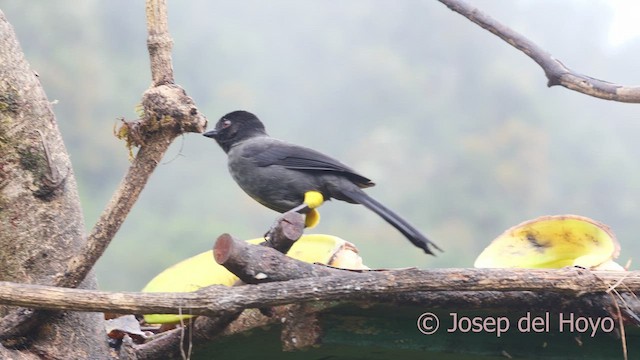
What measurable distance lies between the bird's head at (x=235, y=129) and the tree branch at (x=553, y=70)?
1215mm

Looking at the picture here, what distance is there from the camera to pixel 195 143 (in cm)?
736

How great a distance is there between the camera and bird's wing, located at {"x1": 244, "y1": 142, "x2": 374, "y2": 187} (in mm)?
3082

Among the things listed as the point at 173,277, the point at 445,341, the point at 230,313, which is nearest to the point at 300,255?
the point at 173,277

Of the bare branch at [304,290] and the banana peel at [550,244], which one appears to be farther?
the banana peel at [550,244]

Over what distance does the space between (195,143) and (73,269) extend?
18.0 feet

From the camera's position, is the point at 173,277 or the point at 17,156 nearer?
the point at 17,156

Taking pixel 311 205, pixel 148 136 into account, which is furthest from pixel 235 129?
pixel 148 136

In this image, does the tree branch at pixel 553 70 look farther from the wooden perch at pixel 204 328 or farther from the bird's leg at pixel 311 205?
the bird's leg at pixel 311 205

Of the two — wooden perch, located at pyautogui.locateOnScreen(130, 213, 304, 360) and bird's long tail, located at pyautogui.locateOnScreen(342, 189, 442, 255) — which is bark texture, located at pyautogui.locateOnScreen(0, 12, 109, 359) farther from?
bird's long tail, located at pyautogui.locateOnScreen(342, 189, 442, 255)

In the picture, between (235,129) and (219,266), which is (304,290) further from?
(235,129)

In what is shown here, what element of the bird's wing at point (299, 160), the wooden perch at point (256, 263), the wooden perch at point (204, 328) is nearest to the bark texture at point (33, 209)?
the wooden perch at point (204, 328)

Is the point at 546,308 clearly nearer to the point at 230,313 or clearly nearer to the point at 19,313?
the point at 230,313

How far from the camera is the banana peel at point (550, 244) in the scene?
244cm

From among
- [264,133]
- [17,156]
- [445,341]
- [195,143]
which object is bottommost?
[445,341]
